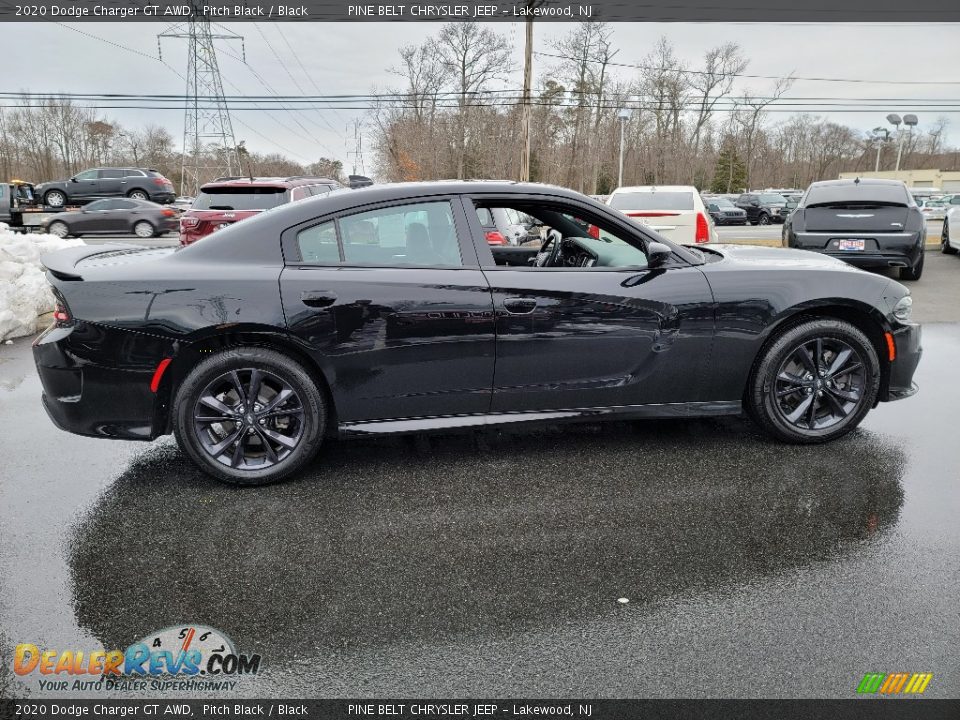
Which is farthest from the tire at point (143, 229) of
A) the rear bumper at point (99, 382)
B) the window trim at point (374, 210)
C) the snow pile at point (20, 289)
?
the window trim at point (374, 210)

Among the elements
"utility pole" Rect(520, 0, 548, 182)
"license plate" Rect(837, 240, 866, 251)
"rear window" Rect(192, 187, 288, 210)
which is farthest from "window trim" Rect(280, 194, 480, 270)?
"utility pole" Rect(520, 0, 548, 182)

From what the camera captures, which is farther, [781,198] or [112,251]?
[781,198]

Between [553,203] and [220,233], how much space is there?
1908 mm

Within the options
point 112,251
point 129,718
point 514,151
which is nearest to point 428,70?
point 514,151

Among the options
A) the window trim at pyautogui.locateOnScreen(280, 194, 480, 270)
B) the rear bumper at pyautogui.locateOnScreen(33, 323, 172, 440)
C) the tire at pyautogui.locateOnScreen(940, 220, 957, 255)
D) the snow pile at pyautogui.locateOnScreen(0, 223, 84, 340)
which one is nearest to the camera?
the rear bumper at pyautogui.locateOnScreen(33, 323, 172, 440)

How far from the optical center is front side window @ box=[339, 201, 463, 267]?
154 inches

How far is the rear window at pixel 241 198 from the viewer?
1105cm

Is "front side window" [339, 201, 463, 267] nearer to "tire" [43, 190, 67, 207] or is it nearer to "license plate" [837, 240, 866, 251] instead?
"license plate" [837, 240, 866, 251]

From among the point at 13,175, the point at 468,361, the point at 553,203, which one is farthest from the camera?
the point at 13,175

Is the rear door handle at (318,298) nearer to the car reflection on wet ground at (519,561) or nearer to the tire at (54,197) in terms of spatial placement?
the car reflection on wet ground at (519,561)

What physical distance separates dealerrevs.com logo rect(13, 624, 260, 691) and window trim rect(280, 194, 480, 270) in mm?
1992

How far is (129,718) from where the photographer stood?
2227 millimetres

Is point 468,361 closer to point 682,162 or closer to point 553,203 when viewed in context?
point 553,203

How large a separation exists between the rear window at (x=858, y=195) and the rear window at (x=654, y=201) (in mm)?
1807
